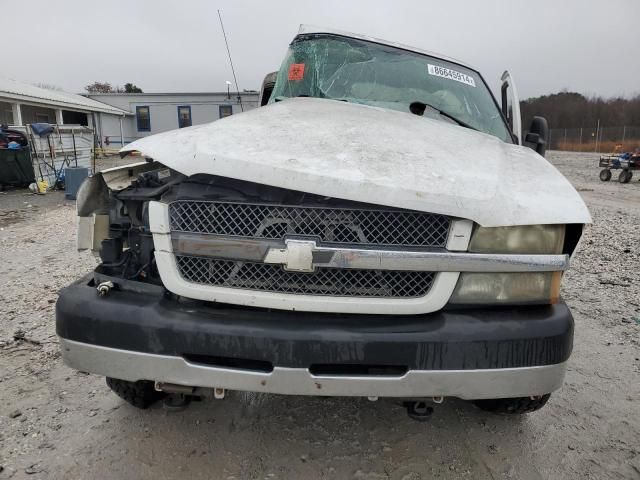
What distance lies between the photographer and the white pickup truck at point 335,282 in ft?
6.06

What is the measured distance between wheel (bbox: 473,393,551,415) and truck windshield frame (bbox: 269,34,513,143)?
1.84 meters

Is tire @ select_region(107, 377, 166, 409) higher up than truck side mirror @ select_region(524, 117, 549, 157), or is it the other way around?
truck side mirror @ select_region(524, 117, 549, 157)

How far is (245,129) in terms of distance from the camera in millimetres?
2361

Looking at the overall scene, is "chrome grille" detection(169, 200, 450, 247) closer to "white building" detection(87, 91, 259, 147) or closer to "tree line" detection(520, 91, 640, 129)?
"white building" detection(87, 91, 259, 147)

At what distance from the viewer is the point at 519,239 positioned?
1.96 meters

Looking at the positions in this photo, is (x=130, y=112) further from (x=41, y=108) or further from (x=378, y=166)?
(x=378, y=166)

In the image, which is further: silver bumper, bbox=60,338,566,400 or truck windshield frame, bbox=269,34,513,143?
truck windshield frame, bbox=269,34,513,143

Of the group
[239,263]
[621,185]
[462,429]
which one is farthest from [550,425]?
[621,185]

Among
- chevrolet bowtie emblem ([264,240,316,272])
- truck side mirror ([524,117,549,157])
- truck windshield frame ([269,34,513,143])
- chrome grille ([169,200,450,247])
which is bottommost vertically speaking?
chevrolet bowtie emblem ([264,240,316,272])

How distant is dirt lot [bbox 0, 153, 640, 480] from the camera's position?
2.30 metres

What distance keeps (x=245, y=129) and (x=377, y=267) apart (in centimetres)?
101

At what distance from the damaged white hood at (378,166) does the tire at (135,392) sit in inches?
49.3

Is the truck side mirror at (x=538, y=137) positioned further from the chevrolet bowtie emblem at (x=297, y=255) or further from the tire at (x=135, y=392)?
the tire at (x=135, y=392)

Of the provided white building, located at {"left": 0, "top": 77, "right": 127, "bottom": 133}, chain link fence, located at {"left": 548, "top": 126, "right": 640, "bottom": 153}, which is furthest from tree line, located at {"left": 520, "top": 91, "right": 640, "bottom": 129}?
white building, located at {"left": 0, "top": 77, "right": 127, "bottom": 133}
